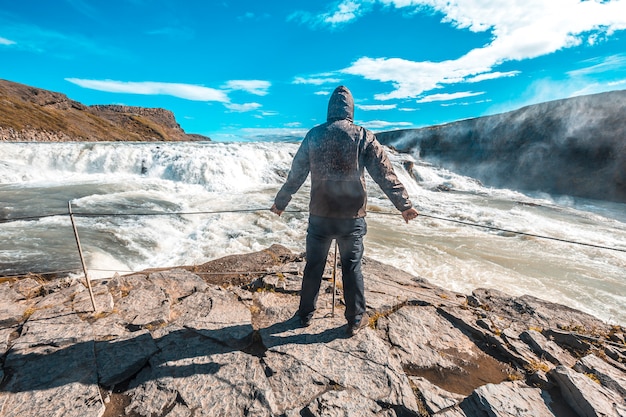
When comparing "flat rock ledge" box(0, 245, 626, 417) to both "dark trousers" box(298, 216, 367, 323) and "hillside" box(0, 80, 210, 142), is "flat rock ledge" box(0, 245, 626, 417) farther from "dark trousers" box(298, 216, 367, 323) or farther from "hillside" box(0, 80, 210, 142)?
"hillside" box(0, 80, 210, 142)

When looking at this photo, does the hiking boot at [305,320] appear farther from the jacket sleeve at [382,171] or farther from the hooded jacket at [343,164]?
the jacket sleeve at [382,171]

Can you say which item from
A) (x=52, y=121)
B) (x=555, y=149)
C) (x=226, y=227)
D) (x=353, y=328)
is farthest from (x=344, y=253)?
(x=52, y=121)

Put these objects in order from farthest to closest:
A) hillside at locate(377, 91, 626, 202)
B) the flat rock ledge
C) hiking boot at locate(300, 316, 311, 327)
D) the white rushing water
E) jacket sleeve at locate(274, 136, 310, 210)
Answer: hillside at locate(377, 91, 626, 202), the white rushing water, hiking boot at locate(300, 316, 311, 327), jacket sleeve at locate(274, 136, 310, 210), the flat rock ledge

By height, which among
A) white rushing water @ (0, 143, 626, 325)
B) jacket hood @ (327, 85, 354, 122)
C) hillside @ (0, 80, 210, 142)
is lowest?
white rushing water @ (0, 143, 626, 325)

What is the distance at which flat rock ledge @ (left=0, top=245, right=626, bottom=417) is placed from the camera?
2209 mm

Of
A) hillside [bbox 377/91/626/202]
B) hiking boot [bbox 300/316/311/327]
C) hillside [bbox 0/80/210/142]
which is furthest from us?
hillside [bbox 0/80/210/142]

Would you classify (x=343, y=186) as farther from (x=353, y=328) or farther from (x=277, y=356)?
(x=277, y=356)

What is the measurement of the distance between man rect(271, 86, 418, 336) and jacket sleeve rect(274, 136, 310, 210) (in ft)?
0.03

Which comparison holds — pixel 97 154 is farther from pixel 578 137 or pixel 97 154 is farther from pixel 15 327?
pixel 578 137

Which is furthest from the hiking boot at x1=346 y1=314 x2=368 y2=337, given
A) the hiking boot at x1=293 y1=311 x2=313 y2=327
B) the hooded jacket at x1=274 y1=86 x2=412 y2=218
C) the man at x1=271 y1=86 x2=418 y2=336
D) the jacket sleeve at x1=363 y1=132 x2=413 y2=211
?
the jacket sleeve at x1=363 y1=132 x2=413 y2=211

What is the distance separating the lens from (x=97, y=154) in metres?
20.6

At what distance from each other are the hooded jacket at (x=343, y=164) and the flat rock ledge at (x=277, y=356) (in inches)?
55.7

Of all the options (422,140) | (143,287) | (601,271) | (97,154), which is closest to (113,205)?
(143,287)

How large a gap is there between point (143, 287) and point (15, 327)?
1257 millimetres
